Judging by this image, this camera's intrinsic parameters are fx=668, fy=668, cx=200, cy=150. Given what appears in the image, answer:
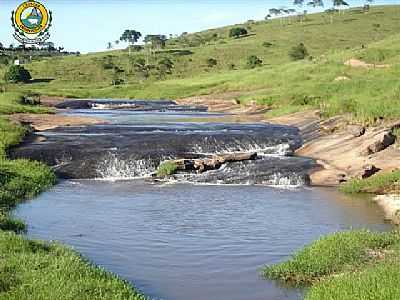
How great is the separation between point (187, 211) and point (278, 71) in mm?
49686

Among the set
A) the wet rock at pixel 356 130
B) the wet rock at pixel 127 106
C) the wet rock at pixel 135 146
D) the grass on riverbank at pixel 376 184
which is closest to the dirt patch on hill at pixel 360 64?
the wet rock at pixel 127 106

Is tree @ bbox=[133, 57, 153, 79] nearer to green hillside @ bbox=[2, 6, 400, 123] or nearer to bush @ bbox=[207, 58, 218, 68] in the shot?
green hillside @ bbox=[2, 6, 400, 123]

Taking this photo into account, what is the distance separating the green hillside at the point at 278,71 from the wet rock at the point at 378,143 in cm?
375

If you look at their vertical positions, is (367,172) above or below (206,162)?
below

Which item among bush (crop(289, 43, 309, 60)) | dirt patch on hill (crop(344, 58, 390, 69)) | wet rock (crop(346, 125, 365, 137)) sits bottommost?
wet rock (crop(346, 125, 365, 137))

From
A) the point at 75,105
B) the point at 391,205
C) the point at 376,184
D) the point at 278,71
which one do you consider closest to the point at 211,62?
the point at 278,71

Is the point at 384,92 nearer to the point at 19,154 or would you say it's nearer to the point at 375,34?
the point at 19,154

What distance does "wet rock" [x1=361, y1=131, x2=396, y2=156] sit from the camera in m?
30.4

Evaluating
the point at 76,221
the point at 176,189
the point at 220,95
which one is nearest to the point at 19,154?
the point at 176,189

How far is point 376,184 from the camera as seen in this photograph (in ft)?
85.9

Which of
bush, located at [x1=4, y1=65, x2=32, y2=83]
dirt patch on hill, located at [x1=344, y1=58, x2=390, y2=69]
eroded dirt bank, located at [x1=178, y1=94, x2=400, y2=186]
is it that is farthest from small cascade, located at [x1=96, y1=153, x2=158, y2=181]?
bush, located at [x1=4, y1=65, x2=32, y2=83]

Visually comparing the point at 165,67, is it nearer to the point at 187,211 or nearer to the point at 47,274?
the point at 187,211

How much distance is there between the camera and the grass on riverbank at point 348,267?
38.6 feet

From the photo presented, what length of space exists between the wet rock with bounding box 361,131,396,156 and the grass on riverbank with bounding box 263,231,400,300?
1347 centimetres
